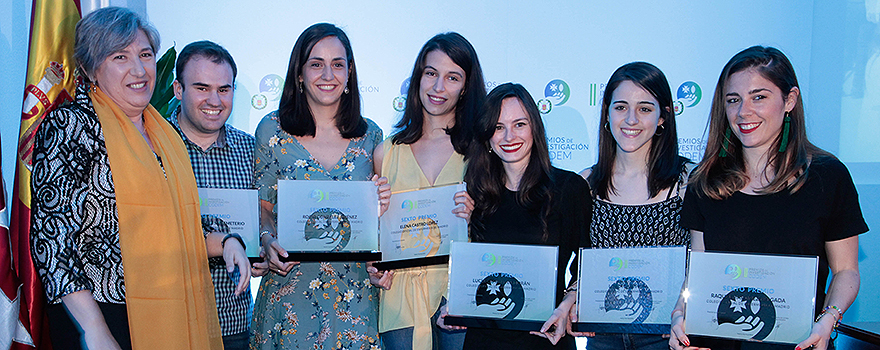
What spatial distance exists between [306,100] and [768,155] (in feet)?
6.68

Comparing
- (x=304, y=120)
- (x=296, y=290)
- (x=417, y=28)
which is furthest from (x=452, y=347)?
(x=417, y=28)

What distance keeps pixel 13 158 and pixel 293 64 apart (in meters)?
2.16

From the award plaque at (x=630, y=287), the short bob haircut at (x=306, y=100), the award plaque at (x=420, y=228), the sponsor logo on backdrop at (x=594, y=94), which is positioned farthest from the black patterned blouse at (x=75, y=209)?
the sponsor logo on backdrop at (x=594, y=94)

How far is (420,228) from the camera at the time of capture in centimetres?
257

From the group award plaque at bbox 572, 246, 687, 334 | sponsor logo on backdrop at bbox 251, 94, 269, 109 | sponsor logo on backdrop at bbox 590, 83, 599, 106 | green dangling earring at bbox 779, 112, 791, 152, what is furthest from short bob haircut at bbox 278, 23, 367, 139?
sponsor logo on backdrop at bbox 590, 83, 599, 106

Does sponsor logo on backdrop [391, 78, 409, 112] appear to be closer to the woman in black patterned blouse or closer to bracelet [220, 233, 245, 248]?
the woman in black patterned blouse

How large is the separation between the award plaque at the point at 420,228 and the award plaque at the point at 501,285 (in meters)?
0.23

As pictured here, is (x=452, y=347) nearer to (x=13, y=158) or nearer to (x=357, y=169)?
(x=357, y=169)

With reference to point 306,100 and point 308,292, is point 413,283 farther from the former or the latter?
point 306,100

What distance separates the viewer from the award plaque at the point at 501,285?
2303 millimetres

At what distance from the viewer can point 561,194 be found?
2.45 metres

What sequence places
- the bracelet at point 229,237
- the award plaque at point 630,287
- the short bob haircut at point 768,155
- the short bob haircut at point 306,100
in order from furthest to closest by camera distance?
1. the short bob haircut at point 306,100
2. the bracelet at point 229,237
3. the award plaque at point 630,287
4. the short bob haircut at point 768,155

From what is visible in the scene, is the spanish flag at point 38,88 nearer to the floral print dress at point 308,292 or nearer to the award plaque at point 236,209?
the award plaque at point 236,209

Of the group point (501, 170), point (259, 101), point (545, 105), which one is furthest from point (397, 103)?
point (501, 170)
